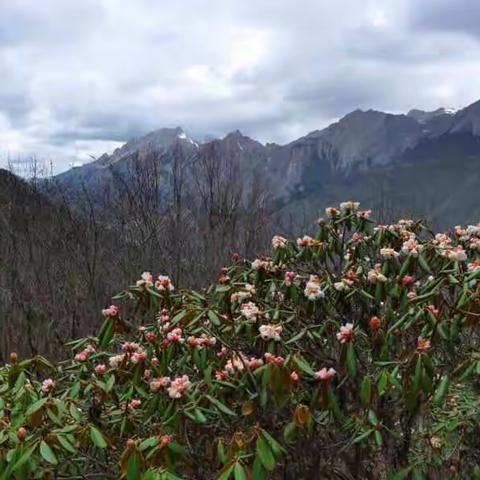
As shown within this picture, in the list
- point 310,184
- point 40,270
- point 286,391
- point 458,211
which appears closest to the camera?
point 286,391

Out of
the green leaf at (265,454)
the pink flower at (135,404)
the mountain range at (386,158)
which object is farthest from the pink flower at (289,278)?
the mountain range at (386,158)

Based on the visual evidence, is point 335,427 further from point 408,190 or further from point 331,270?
point 408,190

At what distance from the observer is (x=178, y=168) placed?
15266 millimetres

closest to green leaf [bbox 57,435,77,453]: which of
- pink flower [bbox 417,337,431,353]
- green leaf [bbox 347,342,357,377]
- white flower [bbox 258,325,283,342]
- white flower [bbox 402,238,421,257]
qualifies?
white flower [bbox 258,325,283,342]

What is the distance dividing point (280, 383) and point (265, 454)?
278 millimetres

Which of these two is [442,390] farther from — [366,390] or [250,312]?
[250,312]

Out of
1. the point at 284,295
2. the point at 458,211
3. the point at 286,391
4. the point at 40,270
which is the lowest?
the point at 458,211

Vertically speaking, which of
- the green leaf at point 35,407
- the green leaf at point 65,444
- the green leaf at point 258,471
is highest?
the green leaf at point 35,407

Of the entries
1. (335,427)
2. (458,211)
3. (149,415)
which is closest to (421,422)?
(335,427)

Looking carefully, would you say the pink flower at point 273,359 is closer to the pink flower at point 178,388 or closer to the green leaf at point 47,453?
the pink flower at point 178,388

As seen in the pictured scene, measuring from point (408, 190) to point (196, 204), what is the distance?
116358 mm

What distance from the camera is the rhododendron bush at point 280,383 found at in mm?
2506

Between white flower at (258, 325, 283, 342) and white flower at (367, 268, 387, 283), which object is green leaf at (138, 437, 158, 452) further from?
white flower at (367, 268, 387, 283)

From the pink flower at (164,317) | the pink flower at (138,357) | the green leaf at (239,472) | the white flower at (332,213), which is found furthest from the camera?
the white flower at (332,213)
